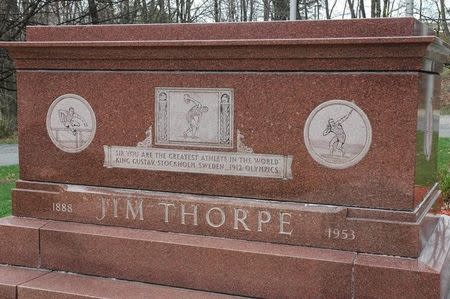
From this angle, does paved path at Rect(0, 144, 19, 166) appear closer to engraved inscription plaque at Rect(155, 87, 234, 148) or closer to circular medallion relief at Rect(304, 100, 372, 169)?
engraved inscription plaque at Rect(155, 87, 234, 148)

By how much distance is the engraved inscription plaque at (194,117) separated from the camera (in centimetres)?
397

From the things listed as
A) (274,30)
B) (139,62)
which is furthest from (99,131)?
(274,30)

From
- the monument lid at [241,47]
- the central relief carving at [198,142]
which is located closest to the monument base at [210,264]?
the central relief carving at [198,142]

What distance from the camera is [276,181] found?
153 inches

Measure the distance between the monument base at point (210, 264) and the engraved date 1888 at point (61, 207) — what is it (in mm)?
90

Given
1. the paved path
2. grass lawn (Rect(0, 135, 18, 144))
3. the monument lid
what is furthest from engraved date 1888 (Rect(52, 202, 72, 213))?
grass lawn (Rect(0, 135, 18, 144))

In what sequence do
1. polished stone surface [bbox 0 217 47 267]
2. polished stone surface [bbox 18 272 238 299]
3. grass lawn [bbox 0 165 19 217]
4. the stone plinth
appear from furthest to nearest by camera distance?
1. grass lawn [bbox 0 165 19 217]
2. polished stone surface [bbox 0 217 47 267]
3. polished stone surface [bbox 18 272 238 299]
4. the stone plinth

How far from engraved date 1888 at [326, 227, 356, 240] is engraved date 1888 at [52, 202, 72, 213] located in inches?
74.2

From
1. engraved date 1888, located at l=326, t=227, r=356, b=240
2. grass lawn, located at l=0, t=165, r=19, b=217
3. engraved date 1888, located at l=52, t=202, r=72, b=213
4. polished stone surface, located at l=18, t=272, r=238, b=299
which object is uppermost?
engraved date 1888, located at l=52, t=202, r=72, b=213

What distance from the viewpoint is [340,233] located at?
3691mm

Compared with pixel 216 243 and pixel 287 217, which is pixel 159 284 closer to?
pixel 216 243

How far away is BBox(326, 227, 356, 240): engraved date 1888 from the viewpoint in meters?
3.67

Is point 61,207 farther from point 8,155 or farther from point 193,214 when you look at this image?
point 8,155

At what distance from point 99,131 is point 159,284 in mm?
1171
